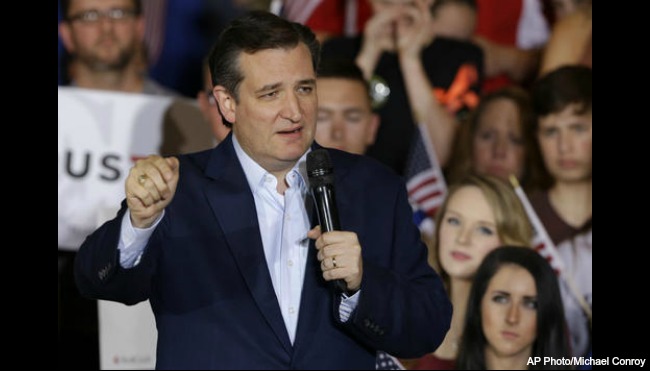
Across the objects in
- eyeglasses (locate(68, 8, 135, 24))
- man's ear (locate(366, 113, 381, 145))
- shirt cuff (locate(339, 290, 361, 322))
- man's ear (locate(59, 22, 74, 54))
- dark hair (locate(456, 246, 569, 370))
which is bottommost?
dark hair (locate(456, 246, 569, 370))

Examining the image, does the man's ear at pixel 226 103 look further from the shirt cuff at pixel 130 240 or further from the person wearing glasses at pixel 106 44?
the person wearing glasses at pixel 106 44

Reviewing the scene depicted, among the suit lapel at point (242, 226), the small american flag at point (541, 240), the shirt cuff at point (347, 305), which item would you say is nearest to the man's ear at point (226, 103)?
the suit lapel at point (242, 226)

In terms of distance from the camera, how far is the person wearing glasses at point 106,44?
163 inches

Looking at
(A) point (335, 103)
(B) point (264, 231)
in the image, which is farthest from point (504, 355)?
(B) point (264, 231)

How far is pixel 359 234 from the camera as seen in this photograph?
2273mm

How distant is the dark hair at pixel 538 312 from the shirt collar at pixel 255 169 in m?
2.09

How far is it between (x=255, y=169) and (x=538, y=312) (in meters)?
2.27

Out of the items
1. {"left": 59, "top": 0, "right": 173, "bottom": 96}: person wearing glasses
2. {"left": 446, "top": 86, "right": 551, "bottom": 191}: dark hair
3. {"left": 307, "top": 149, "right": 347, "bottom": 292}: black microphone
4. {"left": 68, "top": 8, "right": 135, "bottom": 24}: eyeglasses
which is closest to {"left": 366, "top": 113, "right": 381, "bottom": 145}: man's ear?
{"left": 446, "top": 86, "right": 551, "bottom": 191}: dark hair

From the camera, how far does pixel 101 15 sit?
4160 mm

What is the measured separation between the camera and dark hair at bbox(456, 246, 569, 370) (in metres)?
4.25

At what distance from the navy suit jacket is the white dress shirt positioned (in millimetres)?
29

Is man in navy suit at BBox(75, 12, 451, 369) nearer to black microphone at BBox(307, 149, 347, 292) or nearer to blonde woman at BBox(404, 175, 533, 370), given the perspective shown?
black microphone at BBox(307, 149, 347, 292)
